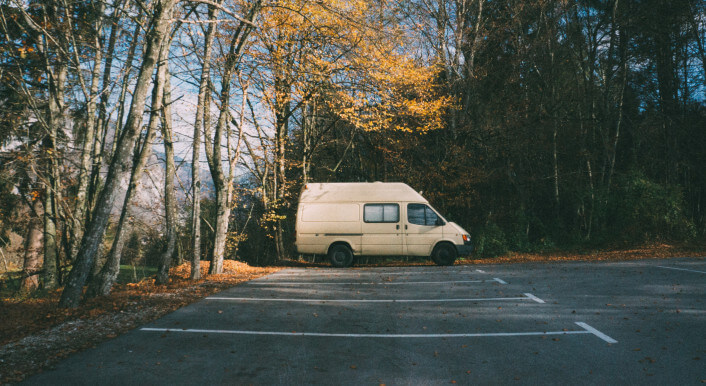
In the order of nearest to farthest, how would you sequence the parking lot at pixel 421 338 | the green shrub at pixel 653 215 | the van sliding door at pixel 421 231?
the parking lot at pixel 421 338, the van sliding door at pixel 421 231, the green shrub at pixel 653 215

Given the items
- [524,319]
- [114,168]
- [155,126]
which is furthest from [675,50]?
[114,168]

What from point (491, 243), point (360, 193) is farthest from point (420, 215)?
point (491, 243)

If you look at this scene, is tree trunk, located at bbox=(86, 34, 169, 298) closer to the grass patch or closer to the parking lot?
the parking lot

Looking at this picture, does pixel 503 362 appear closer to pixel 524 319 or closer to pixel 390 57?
pixel 524 319

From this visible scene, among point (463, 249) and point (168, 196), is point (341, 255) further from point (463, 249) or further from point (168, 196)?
point (168, 196)

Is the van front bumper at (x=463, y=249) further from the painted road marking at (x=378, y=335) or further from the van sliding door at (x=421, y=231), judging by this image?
the painted road marking at (x=378, y=335)

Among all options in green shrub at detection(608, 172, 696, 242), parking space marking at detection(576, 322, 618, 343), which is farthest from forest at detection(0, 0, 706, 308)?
parking space marking at detection(576, 322, 618, 343)

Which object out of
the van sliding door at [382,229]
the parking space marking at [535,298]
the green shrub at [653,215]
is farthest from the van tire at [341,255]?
the green shrub at [653,215]

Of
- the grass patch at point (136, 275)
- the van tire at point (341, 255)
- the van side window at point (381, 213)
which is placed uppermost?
the van side window at point (381, 213)

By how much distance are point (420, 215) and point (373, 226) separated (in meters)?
1.59

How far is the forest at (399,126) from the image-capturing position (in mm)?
13484

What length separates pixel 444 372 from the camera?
15.0ft

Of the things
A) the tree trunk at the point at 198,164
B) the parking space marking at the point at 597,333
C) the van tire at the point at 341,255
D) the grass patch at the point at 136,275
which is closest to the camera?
the parking space marking at the point at 597,333

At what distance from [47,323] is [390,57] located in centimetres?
1245
